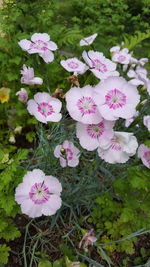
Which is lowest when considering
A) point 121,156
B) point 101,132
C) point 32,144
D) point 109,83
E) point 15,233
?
point 32,144

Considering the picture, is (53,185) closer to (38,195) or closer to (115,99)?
(38,195)

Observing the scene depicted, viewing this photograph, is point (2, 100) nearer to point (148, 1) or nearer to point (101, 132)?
point (101, 132)

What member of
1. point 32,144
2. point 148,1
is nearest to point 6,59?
point 32,144

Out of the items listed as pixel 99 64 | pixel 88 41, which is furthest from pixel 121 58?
pixel 99 64

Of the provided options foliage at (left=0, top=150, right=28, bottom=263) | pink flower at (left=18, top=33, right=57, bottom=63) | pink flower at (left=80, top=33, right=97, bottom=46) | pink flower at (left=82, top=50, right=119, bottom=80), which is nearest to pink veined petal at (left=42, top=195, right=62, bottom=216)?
foliage at (left=0, top=150, right=28, bottom=263)

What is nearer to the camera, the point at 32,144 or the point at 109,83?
the point at 109,83

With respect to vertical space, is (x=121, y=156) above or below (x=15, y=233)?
above
